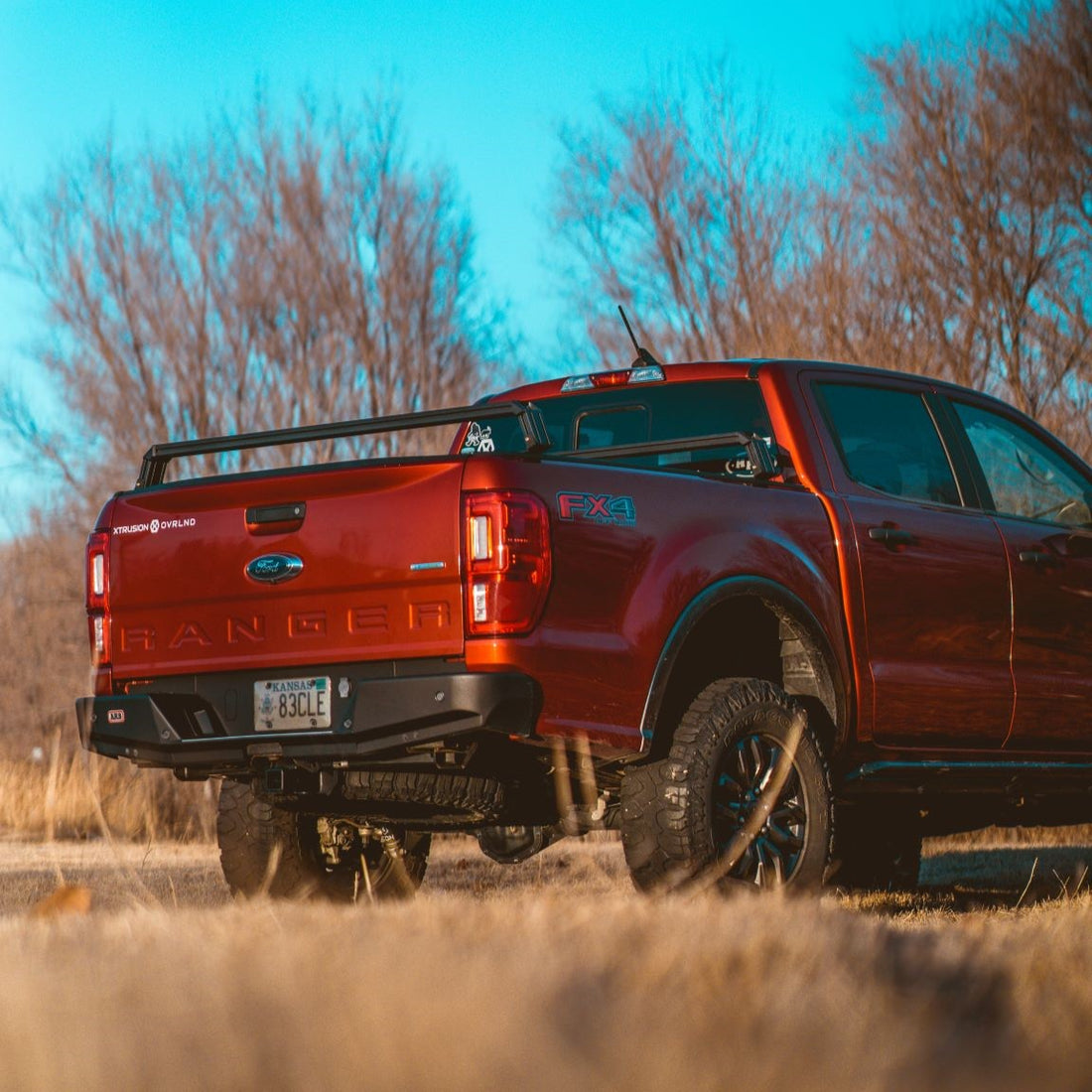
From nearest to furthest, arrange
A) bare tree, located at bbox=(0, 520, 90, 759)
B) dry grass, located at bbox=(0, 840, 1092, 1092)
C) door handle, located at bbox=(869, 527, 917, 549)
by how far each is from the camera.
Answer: dry grass, located at bbox=(0, 840, 1092, 1092) < door handle, located at bbox=(869, 527, 917, 549) < bare tree, located at bbox=(0, 520, 90, 759)

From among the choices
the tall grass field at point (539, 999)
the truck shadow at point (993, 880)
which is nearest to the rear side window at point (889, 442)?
the truck shadow at point (993, 880)

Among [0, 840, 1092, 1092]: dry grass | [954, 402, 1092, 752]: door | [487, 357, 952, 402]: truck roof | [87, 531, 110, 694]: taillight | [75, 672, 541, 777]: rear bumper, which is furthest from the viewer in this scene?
[954, 402, 1092, 752]: door

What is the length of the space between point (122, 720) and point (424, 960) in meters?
2.62

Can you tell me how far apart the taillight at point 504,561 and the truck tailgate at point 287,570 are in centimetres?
6

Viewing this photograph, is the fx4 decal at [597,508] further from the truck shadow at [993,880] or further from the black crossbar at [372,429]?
the truck shadow at [993,880]

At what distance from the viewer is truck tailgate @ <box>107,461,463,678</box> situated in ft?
17.2

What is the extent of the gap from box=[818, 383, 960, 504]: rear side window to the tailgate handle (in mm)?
2197

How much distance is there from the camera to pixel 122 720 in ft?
18.9

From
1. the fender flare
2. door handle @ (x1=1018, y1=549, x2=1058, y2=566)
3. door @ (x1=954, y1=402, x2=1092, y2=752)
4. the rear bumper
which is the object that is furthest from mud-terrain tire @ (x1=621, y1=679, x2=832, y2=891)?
door handle @ (x1=1018, y1=549, x2=1058, y2=566)

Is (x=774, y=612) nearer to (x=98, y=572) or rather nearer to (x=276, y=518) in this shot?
(x=276, y=518)

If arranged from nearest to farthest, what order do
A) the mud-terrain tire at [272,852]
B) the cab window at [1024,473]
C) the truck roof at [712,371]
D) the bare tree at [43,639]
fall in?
1. the mud-terrain tire at [272,852]
2. the truck roof at [712,371]
3. the cab window at [1024,473]
4. the bare tree at [43,639]

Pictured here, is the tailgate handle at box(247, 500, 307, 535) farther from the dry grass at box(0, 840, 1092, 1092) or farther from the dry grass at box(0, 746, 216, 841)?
the dry grass at box(0, 746, 216, 841)

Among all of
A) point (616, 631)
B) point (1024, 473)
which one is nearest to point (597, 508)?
point (616, 631)

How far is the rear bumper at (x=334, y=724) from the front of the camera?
5055 millimetres
